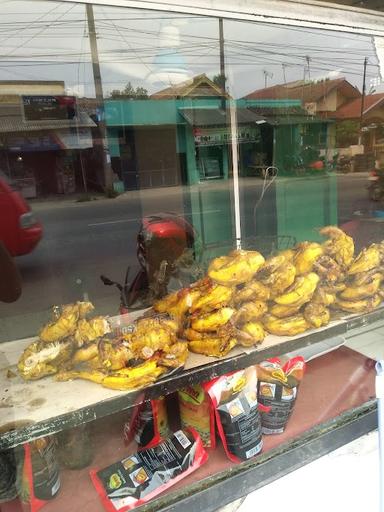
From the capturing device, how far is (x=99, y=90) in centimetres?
482

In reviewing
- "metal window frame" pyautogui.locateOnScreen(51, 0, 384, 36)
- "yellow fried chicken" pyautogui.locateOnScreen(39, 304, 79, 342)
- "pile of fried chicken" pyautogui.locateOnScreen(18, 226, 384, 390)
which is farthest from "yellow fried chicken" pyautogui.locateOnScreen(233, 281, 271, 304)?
"metal window frame" pyautogui.locateOnScreen(51, 0, 384, 36)

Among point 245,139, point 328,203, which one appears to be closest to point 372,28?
point 245,139

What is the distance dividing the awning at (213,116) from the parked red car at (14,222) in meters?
2.39

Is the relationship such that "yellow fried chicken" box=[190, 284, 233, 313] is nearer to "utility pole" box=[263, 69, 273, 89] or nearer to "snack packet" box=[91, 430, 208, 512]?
"snack packet" box=[91, 430, 208, 512]

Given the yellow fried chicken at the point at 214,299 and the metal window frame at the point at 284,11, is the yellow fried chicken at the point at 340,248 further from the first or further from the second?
the metal window frame at the point at 284,11

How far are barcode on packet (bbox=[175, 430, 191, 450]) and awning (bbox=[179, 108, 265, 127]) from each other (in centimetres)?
351

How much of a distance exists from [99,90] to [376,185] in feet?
11.5

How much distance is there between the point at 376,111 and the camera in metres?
4.91

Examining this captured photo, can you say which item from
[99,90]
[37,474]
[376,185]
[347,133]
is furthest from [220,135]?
[37,474]

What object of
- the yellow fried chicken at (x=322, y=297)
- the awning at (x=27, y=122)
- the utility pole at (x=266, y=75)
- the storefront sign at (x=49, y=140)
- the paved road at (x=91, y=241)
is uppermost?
the utility pole at (x=266, y=75)

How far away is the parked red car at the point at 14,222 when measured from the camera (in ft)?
17.1

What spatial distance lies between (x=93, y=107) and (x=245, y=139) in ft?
7.24

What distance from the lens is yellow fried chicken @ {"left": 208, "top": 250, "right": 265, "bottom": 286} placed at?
64.6 inches

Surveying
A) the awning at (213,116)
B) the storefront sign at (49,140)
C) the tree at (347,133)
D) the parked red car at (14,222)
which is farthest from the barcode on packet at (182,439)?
the storefront sign at (49,140)
